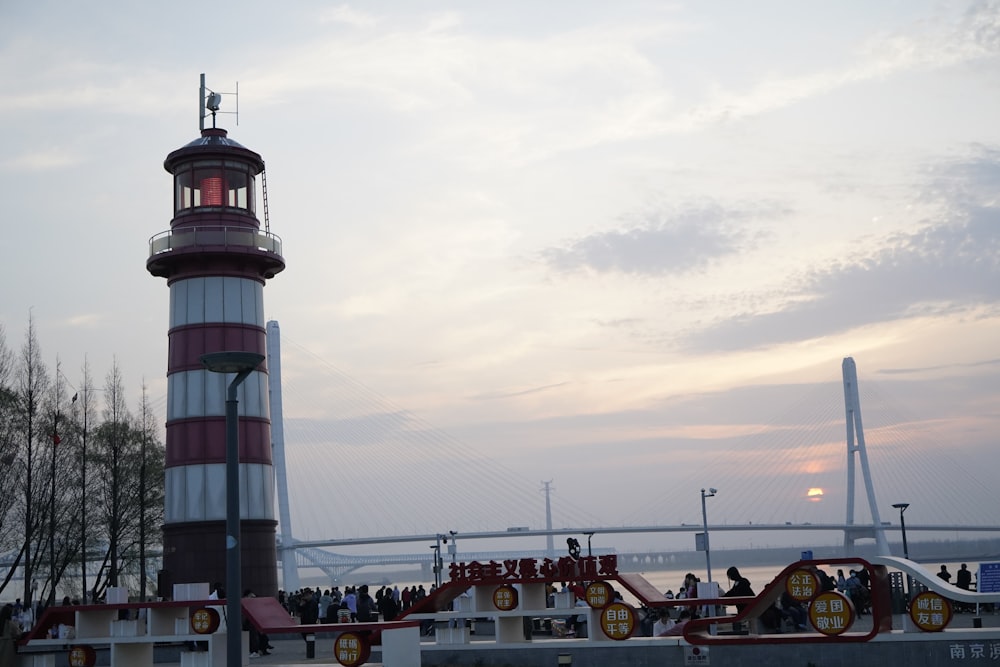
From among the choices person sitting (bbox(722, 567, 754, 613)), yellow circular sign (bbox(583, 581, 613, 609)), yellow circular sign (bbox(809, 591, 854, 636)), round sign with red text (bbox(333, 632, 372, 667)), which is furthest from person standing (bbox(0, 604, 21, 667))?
yellow circular sign (bbox(809, 591, 854, 636))

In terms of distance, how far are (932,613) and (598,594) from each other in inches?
249

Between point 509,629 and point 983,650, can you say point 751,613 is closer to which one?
point 983,650

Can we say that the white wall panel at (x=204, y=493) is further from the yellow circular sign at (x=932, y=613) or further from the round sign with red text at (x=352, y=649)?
the yellow circular sign at (x=932, y=613)

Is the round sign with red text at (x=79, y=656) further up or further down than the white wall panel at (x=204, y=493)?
further down

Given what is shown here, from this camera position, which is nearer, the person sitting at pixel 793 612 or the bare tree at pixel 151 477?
the person sitting at pixel 793 612

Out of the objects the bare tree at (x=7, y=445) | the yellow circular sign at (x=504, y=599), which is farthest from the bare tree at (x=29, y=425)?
the yellow circular sign at (x=504, y=599)

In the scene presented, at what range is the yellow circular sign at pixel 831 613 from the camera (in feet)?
63.9

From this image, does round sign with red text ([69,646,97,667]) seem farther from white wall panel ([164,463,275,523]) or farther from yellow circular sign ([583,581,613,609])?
white wall panel ([164,463,275,523])

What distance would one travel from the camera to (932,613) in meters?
19.6

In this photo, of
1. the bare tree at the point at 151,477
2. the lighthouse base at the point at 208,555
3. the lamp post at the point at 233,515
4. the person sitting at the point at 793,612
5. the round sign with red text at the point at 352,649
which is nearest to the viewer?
the lamp post at the point at 233,515

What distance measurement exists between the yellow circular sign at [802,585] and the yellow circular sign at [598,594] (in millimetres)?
4372

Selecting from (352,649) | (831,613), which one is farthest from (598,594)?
(352,649)

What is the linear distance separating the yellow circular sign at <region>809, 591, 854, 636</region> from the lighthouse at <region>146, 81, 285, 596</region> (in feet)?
63.4

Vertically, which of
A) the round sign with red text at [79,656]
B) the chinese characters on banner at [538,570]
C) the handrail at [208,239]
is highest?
the handrail at [208,239]
